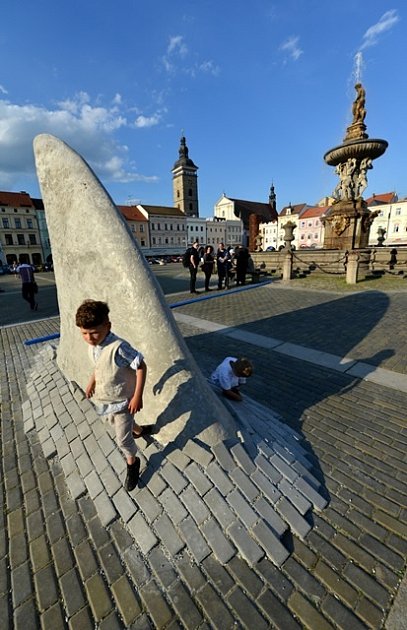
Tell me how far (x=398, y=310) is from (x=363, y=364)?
476 cm

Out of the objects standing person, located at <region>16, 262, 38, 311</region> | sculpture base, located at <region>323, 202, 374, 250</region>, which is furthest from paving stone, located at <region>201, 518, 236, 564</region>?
sculpture base, located at <region>323, 202, 374, 250</region>

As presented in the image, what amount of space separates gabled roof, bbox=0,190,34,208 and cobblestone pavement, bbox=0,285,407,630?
6170 cm

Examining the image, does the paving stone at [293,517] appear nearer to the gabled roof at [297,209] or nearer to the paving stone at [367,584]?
the paving stone at [367,584]

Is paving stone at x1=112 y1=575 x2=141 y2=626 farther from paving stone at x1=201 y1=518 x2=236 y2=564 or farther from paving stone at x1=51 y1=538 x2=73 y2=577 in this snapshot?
paving stone at x1=201 y1=518 x2=236 y2=564

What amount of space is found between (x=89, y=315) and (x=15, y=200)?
2546 inches

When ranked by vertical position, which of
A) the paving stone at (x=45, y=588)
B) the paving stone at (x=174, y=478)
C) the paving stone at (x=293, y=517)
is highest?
the paving stone at (x=174, y=478)

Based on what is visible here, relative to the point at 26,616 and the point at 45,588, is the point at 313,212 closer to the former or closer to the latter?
the point at 45,588

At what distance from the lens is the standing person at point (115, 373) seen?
6.34 feet

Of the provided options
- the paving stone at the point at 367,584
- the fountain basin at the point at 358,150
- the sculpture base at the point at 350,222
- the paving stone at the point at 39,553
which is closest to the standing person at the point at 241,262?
the sculpture base at the point at 350,222

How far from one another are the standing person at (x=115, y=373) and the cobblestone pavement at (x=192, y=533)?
64cm

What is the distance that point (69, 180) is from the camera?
128 inches

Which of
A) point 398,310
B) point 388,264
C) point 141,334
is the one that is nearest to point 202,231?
point 388,264

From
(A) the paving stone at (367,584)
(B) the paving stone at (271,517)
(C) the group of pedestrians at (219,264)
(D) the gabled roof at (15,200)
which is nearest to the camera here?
(A) the paving stone at (367,584)

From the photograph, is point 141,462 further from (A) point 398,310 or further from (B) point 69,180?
(A) point 398,310
